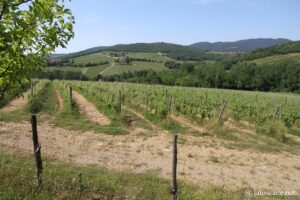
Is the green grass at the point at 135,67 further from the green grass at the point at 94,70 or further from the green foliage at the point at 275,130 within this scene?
the green foliage at the point at 275,130

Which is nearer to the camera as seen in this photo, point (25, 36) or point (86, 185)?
point (25, 36)

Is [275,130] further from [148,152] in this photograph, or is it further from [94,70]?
[94,70]

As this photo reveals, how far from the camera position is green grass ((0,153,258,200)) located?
18.0ft

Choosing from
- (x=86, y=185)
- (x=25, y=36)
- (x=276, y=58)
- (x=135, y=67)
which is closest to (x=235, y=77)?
(x=276, y=58)

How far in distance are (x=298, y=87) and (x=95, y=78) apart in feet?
181

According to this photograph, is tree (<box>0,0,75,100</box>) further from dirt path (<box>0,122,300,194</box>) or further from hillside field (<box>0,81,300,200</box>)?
dirt path (<box>0,122,300,194</box>)

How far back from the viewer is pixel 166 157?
34.7 ft

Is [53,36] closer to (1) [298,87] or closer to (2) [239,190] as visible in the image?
(2) [239,190]

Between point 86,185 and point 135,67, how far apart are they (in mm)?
108504

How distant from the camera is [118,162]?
958 cm

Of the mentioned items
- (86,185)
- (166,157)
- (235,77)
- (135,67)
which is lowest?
(235,77)

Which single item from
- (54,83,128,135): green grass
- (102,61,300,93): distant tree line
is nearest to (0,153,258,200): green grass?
(54,83,128,135): green grass

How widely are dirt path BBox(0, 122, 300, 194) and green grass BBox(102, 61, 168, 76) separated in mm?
85947

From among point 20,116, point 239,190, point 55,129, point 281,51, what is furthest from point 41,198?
point 281,51
